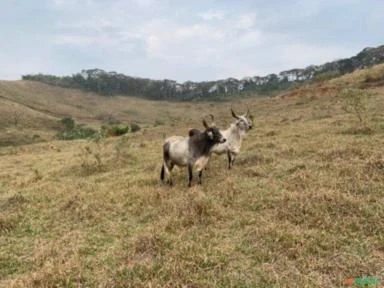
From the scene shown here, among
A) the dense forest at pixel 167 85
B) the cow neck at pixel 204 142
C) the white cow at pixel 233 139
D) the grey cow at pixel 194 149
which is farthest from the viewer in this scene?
the dense forest at pixel 167 85

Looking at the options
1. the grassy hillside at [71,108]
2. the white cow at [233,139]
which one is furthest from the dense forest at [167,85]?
the white cow at [233,139]

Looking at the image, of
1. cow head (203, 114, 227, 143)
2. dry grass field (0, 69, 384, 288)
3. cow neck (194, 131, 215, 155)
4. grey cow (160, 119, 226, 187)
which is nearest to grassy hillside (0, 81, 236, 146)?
dry grass field (0, 69, 384, 288)

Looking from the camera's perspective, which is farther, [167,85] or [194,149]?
[167,85]

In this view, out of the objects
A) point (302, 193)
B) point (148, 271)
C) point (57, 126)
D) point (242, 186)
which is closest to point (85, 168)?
point (242, 186)

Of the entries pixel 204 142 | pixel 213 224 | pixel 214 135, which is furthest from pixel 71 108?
pixel 213 224

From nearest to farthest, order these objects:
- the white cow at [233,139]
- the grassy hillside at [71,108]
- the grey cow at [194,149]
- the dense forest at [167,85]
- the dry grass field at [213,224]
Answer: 1. the dry grass field at [213,224]
2. the grey cow at [194,149]
3. the white cow at [233,139]
4. the grassy hillside at [71,108]
5. the dense forest at [167,85]

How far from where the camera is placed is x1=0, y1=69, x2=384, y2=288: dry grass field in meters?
6.03

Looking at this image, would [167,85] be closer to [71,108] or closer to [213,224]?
[71,108]

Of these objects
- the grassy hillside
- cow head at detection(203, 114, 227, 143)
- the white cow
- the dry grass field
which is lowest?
the grassy hillside

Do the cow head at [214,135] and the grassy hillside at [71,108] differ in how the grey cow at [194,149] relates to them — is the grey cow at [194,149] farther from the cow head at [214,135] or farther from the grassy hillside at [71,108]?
the grassy hillside at [71,108]

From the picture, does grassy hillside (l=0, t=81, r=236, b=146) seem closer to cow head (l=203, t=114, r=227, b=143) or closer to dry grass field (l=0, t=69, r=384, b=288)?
dry grass field (l=0, t=69, r=384, b=288)

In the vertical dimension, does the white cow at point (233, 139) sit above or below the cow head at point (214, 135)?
below

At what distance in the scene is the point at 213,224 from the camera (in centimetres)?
804

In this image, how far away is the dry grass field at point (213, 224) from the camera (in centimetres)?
603
